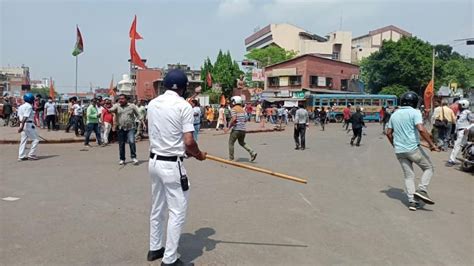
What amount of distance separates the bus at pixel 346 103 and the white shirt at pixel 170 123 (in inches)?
1424

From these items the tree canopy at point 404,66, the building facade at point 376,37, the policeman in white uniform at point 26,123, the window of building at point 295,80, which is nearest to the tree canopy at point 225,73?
the window of building at point 295,80

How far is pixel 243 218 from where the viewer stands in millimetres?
5523

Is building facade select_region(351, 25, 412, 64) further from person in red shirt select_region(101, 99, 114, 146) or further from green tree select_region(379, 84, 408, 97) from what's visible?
person in red shirt select_region(101, 99, 114, 146)

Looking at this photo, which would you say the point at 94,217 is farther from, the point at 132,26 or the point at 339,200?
the point at 132,26

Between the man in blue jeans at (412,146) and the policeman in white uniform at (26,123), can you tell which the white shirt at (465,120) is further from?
the policeman in white uniform at (26,123)

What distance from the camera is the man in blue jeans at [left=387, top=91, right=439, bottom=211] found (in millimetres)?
6254

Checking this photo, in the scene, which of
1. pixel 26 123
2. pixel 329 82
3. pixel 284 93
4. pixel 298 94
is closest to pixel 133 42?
pixel 26 123

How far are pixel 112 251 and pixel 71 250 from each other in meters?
0.44

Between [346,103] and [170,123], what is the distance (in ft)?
126

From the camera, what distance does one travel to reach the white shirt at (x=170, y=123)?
3.78 m

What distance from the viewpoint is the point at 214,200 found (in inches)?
257

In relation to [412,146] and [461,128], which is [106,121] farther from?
[461,128]

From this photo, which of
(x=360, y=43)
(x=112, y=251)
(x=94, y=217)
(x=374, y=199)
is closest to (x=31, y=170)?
(x=94, y=217)

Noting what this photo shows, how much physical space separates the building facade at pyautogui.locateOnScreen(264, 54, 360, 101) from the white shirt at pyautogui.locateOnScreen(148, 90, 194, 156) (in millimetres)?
46237
